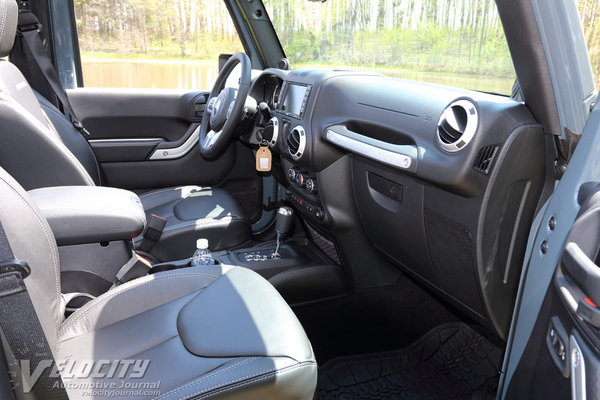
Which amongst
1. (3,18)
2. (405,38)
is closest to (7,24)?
(3,18)

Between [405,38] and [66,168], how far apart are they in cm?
122

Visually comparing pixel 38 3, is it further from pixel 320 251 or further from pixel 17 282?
pixel 17 282

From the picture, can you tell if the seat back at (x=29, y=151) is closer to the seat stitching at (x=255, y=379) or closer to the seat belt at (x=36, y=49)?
the seat belt at (x=36, y=49)

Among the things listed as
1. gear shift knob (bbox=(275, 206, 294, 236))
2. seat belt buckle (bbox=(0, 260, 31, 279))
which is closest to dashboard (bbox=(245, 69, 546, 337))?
gear shift knob (bbox=(275, 206, 294, 236))

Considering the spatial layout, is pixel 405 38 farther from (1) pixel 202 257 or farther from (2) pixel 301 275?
(1) pixel 202 257

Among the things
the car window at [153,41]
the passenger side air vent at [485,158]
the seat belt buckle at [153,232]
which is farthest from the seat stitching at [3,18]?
the car window at [153,41]

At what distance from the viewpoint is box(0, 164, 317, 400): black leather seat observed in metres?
0.94

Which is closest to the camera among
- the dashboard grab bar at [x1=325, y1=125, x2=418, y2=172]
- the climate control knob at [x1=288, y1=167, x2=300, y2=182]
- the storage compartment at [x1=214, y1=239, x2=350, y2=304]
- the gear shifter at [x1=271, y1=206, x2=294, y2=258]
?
the dashboard grab bar at [x1=325, y1=125, x2=418, y2=172]

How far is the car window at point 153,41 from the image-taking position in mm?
2566

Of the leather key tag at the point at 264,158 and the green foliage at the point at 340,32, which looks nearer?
the green foliage at the point at 340,32

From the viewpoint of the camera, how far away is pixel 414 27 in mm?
1725

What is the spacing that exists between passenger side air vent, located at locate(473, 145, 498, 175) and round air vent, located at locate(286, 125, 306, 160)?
2.59 ft

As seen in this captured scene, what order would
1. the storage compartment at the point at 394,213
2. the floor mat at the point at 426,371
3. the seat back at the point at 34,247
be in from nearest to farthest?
the seat back at the point at 34,247
the storage compartment at the point at 394,213
the floor mat at the point at 426,371

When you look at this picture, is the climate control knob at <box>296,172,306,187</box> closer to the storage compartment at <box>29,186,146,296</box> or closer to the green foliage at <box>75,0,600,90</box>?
the green foliage at <box>75,0,600,90</box>
